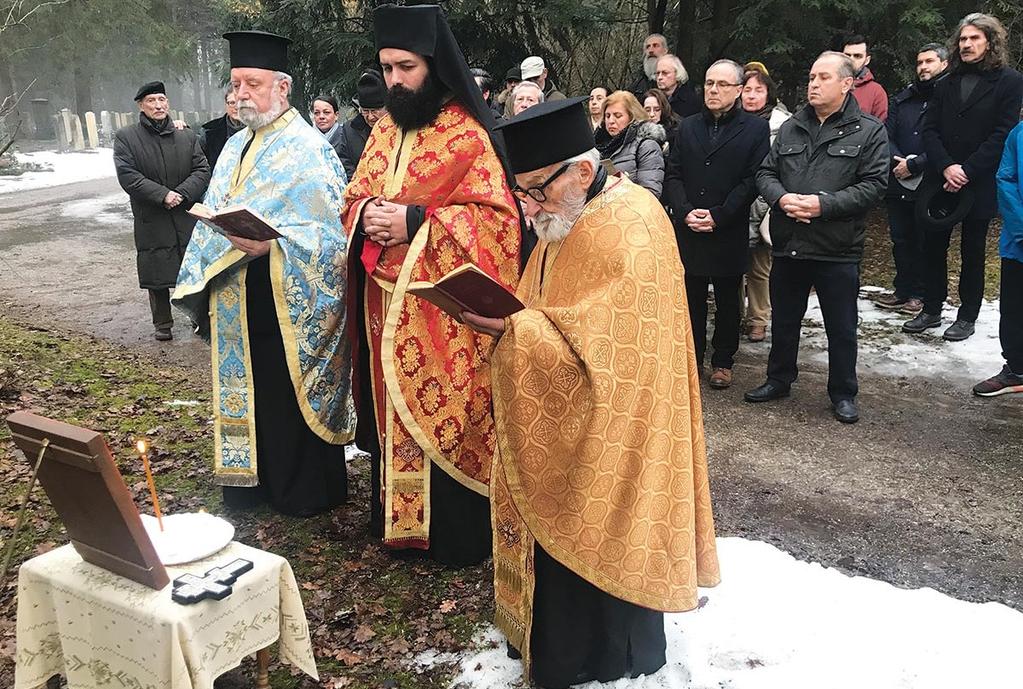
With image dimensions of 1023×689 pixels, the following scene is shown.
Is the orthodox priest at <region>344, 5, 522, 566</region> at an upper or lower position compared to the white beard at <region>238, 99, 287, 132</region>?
lower

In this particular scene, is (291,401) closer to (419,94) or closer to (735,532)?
(419,94)

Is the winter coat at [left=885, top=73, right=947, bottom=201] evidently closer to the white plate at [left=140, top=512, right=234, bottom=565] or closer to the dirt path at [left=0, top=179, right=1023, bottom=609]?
the dirt path at [left=0, top=179, right=1023, bottom=609]

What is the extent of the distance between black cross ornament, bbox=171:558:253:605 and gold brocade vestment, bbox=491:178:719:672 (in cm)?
90

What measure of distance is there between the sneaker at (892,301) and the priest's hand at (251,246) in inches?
247

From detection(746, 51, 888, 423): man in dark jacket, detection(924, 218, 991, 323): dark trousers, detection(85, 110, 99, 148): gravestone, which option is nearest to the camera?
detection(746, 51, 888, 423): man in dark jacket

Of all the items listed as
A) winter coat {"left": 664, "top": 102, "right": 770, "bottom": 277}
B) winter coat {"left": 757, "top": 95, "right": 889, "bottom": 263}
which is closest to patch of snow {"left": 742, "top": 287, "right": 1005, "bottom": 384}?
winter coat {"left": 664, "top": 102, "right": 770, "bottom": 277}

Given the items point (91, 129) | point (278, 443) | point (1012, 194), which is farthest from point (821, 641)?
point (91, 129)

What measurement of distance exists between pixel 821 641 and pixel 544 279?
5.83 ft

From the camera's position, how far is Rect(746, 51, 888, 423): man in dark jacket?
218 inches

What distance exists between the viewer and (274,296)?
14.2 ft

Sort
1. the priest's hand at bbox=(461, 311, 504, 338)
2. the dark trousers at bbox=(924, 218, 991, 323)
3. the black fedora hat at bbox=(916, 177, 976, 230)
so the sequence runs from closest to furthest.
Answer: the priest's hand at bbox=(461, 311, 504, 338) → the black fedora hat at bbox=(916, 177, 976, 230) → the dark trousers at bbox=(924, 218, 991, 323)

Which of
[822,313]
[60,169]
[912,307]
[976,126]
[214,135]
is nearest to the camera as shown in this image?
[822,313]

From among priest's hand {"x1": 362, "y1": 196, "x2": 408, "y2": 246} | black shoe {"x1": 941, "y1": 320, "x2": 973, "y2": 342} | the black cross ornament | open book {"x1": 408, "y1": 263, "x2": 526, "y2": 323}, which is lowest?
black shoe {"x1": 941, "y1": 320, "x2": 973, "y2": 342}

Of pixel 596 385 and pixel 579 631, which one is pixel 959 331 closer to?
pixel 579 631
